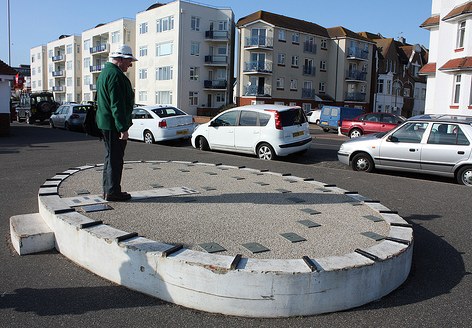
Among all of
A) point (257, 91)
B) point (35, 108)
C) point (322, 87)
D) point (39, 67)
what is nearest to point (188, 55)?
point (257, 91)

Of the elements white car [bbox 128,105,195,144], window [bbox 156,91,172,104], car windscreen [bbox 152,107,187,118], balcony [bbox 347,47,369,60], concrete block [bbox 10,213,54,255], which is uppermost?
balcony [bbox 347,47,369,60]

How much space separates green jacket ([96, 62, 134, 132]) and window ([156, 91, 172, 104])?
52.9m

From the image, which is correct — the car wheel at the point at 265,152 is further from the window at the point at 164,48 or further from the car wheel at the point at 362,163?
the window at the point at 164,48

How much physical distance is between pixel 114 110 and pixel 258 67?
5073 centimetres

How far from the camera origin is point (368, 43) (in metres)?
65.1

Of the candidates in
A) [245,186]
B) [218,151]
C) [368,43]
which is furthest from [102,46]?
[245,186]

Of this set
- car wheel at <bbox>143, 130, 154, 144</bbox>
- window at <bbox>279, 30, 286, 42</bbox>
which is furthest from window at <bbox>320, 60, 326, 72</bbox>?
car wheel at <bbox>143, 130, 154, 144</bbox>

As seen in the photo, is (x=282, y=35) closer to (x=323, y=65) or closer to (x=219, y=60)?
(x=219, y=60)

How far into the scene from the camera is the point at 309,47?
197 feet

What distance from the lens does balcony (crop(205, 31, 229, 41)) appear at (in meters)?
57.8

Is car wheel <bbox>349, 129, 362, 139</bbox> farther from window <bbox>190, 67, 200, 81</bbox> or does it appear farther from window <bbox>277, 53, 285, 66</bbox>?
window <bbox>190, 67, 200, 81</bbox>

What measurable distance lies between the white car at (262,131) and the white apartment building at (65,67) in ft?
246

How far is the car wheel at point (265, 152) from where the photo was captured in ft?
44.8

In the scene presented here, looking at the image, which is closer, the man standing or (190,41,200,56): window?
the man standing
